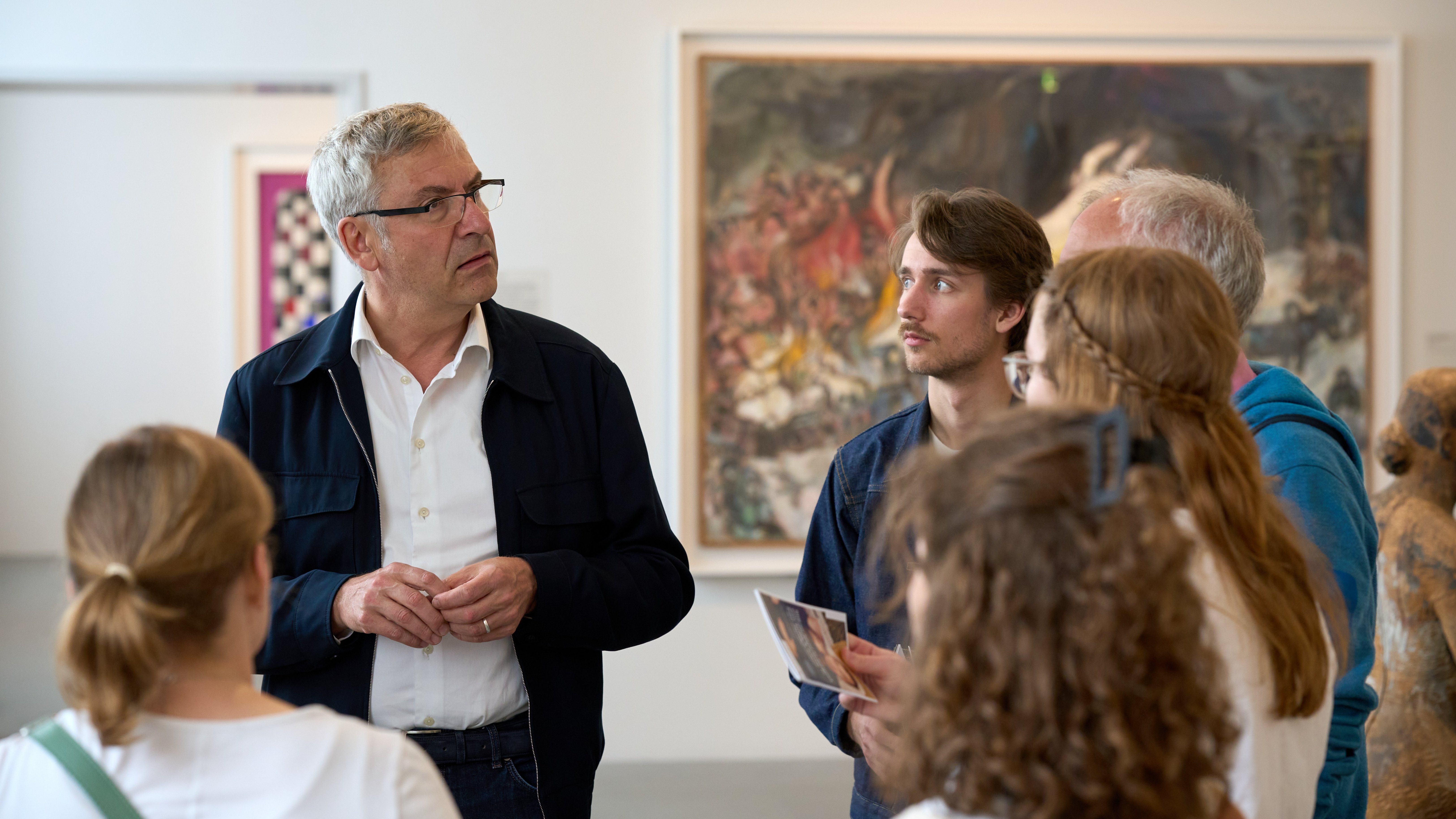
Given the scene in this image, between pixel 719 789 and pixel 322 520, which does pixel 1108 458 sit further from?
pixel 719 789

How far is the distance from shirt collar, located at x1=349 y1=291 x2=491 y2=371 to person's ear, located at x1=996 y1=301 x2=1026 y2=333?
3.19 feet

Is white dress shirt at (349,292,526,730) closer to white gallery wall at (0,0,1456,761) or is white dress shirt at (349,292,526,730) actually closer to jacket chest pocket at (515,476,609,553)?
jacket chest pocket at (515,476,609,553)

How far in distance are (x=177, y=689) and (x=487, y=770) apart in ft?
2.96

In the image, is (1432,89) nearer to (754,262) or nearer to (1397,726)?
(754,262)

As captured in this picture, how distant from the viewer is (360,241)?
2193 millimetres

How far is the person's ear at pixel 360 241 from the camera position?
7.12 ft

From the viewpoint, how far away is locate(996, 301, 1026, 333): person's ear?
7.05 ft

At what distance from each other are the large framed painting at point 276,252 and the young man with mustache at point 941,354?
4.58 m

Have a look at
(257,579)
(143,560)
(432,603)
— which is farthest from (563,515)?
(143,560)

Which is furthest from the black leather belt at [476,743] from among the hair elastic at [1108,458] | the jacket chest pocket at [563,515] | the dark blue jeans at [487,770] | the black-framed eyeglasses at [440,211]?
the hair elastic at [1108,458]

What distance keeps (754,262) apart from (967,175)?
0.89 metres

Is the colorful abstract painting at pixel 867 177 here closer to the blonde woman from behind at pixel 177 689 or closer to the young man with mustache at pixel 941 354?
the young man with mustache at pixel 941 354

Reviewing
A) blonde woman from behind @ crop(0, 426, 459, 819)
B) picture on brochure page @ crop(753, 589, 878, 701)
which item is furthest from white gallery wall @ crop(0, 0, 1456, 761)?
A: blonde woman from behind @ crop(0, 426, 459, 819)

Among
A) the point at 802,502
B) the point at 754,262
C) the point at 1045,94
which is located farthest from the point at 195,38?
the point at 1045,94
